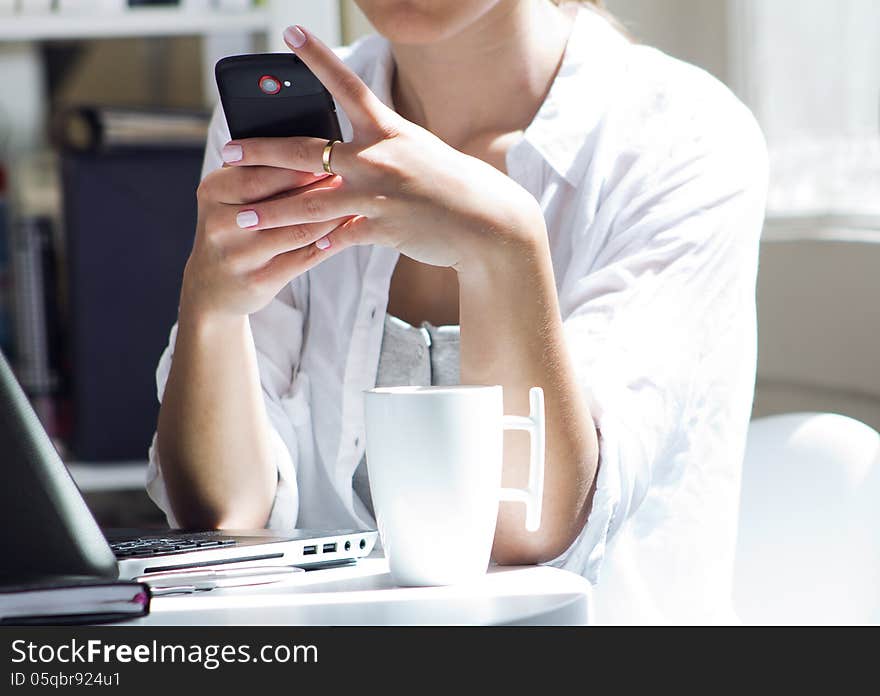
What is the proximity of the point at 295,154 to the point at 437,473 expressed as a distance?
218mm

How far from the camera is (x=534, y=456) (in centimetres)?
66

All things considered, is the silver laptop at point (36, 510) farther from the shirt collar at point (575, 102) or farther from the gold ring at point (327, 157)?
the shirt collar at point (575, 102)

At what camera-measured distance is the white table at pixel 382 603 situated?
1.90ft

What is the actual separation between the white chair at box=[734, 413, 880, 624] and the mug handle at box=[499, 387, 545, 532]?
1.60 feet

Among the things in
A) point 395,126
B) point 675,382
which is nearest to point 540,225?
point 395,126

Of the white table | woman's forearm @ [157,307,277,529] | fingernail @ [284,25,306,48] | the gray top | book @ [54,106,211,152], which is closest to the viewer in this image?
the white table

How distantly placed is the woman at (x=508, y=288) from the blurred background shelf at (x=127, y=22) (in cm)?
41

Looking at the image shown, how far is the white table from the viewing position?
1.90 ft

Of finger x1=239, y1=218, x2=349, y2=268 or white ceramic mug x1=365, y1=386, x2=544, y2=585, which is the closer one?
white ceramic mug x1=365, y1=386, x2=544, y2=585

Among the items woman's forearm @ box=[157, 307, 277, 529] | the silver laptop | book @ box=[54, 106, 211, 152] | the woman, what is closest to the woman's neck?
the woman

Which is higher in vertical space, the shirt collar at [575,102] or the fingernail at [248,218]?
the shirt collar at [575,102]

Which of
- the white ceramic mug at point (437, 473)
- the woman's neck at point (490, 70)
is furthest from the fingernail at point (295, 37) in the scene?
the woman's neck at point (490, 70)

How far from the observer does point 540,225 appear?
2.39ft

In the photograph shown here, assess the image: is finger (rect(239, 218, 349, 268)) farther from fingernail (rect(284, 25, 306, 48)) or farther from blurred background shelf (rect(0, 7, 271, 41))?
blurred background shelf (rect(0, 7, 271, 41))
